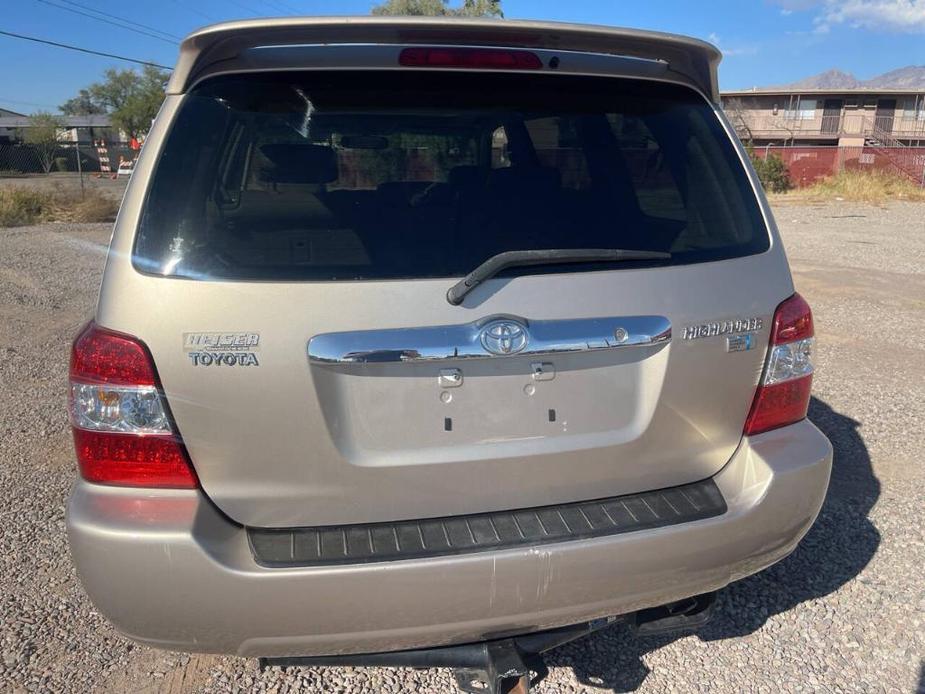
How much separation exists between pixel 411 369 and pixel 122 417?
2.31 ft

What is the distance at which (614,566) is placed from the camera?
190cm

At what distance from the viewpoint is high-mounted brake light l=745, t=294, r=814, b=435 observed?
2125mm

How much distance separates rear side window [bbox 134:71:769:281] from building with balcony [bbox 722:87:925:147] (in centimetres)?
4944

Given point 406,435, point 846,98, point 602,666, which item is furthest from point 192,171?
point 846,98

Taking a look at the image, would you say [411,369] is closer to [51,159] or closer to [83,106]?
[51,159]

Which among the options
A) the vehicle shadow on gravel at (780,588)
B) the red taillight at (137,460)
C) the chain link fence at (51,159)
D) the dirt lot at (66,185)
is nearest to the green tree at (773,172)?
the dirt lot at (66,185)

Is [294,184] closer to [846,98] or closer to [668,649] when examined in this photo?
[668,649]

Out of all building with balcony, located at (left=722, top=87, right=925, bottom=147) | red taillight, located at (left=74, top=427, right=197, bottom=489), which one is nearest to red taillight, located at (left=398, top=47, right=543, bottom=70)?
red taillight, located at (left=74, top=427, right=197, bottom=489)

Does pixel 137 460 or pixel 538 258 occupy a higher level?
pixel 538 258

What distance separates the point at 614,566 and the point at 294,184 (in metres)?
1.33

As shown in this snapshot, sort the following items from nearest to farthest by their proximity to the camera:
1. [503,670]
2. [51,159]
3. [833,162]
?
[503,670], [833,162], [51,159]

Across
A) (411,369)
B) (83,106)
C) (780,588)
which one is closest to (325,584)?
(411,369)

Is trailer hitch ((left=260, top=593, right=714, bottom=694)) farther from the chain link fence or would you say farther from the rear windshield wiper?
Answer: the chain link fence

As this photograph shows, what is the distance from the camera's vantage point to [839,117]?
4772cm
